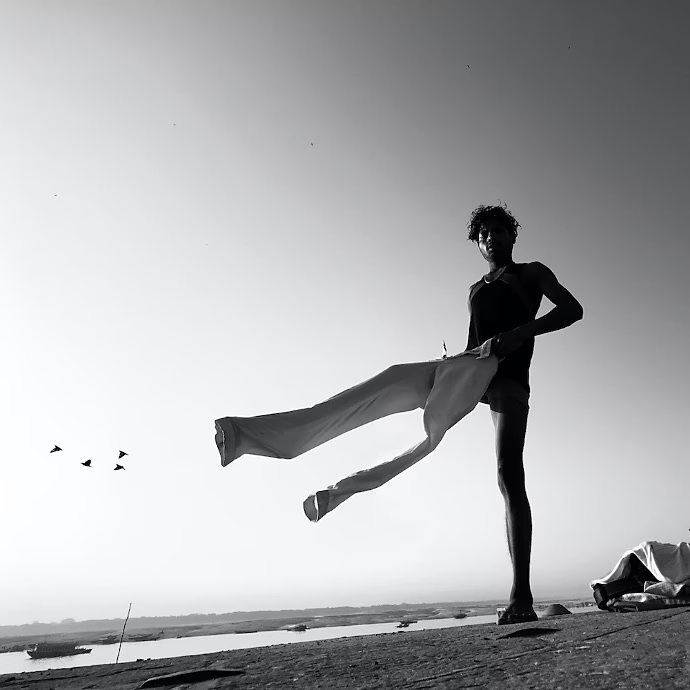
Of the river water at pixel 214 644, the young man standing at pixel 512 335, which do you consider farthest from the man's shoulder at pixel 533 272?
the river water at pixel 214 644

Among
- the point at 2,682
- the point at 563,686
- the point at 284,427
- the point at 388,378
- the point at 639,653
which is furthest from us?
the point at 388,378

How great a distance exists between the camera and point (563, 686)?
47.6 inches

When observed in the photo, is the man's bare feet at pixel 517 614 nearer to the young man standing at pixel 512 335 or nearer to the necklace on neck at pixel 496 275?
the young man standing at pixel 512 335

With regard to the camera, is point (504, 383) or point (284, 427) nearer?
point (284, 427)

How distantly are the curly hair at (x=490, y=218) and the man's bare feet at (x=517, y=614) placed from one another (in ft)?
8.40

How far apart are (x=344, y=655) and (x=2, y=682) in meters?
1.39

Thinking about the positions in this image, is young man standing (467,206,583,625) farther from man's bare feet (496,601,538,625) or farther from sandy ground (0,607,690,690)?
sandy ground (0,607,690,690)

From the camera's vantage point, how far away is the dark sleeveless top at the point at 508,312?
3.43 meters

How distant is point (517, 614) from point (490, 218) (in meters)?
2.71

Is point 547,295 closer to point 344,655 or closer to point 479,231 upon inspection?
point 479,231

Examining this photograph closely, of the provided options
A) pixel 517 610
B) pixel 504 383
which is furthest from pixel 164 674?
Answer: pixel 504 383

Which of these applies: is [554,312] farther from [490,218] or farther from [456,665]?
[456,665]

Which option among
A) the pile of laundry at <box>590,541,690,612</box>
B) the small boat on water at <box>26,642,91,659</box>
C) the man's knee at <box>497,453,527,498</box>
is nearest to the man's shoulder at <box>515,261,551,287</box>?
the man's knee at <box>497,453,527,498</box>

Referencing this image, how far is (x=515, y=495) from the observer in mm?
3121
